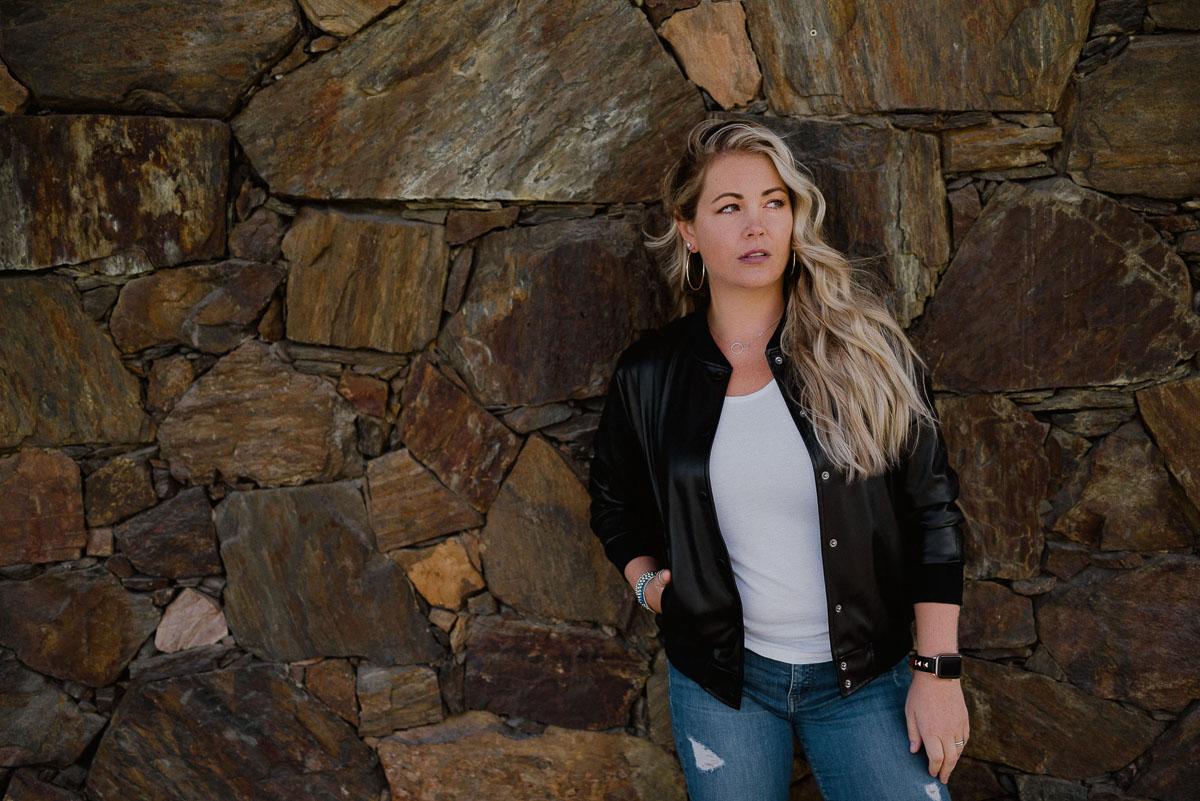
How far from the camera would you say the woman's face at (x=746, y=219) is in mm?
1872

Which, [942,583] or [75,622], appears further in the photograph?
[75,622]

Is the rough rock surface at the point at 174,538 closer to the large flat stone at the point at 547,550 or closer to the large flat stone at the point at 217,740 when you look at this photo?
the large flat stone at the point at 217,740

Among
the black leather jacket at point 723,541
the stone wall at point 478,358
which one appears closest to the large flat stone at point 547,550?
the stone wall at point 478,358

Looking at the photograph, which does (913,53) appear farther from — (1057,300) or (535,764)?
(535,764)

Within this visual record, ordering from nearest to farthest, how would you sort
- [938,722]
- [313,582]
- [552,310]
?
[938,722] < [552,310] < [313,582]

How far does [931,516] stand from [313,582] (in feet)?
5.38

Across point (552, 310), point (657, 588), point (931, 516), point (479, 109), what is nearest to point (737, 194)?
point (552, 310)

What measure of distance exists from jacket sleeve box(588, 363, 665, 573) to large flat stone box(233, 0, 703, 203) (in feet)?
1.94

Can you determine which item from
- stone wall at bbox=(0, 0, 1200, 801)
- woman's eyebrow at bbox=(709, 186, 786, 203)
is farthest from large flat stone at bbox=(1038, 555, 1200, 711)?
woman's eyebrow at bbox=(709, 186, 786, 203)

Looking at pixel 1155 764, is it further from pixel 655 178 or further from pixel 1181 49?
pixel 655 178

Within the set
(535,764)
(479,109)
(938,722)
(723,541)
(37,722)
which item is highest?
(479,109)

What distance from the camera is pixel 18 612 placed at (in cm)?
229

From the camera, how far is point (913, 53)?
202cm

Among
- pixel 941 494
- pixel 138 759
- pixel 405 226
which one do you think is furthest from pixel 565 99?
pixel 138 759
